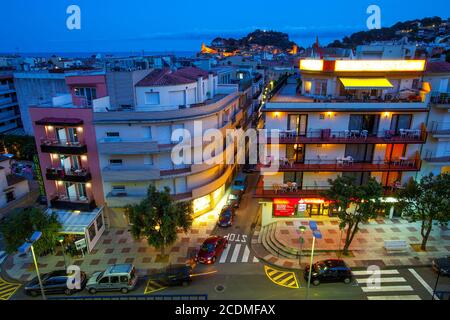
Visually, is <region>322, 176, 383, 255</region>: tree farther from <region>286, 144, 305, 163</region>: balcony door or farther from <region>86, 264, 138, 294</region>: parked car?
<region>86, 264, 138, 294</region>: parked car

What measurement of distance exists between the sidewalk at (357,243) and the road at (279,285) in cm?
119

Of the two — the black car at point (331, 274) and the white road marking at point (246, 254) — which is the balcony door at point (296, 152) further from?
the black car at point (331, 274)

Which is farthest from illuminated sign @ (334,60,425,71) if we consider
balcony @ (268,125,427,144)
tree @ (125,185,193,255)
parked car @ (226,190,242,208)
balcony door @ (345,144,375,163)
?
tree @ (125,185,193,255)

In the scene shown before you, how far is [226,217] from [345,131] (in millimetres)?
15972

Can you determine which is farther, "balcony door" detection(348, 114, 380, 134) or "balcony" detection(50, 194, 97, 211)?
"balcony" detection(50, 194, 97, 211)

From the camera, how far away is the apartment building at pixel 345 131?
3128 cm

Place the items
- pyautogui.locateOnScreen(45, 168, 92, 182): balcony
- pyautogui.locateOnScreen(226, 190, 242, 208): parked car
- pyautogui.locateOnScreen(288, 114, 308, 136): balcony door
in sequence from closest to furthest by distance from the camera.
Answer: pyautogui.locateOnScreen(288, 114, 308, 136): balcony door
pyautogui.locateOnScreen(45, 168, 92, 182): balcony
pyautogui.locateOnScreen(226, 190, 242, 208): parked car

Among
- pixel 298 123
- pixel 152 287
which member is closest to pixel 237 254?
pixel 152 287

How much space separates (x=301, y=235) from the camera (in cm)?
3152

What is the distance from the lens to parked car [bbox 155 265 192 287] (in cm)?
2570

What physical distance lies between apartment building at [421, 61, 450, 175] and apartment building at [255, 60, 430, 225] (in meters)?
1.15

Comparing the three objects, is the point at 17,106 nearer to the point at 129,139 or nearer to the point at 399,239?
the point at 129,139

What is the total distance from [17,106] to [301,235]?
77583mm
